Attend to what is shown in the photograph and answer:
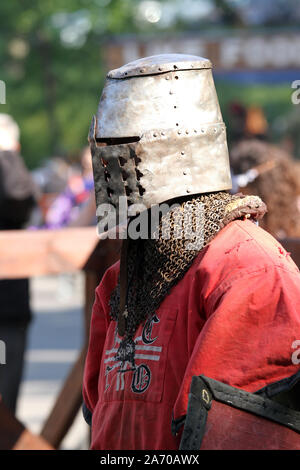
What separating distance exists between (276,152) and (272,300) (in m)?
3.32

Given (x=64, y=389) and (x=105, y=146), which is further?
(x=64, y=389)

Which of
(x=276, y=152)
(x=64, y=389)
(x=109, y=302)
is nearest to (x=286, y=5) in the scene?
(x=276, y=152)

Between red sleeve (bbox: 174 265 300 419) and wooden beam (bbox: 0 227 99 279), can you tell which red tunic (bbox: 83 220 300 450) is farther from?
wooden beam (bbox: 0 227 99 279)

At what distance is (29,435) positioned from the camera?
11.2 feet

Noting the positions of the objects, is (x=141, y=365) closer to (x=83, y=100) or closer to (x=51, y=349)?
(x=51, y=349)

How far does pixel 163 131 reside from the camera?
2326 millimetres

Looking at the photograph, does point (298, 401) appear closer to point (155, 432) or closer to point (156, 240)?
point (155, 432)

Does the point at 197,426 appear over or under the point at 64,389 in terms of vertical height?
over

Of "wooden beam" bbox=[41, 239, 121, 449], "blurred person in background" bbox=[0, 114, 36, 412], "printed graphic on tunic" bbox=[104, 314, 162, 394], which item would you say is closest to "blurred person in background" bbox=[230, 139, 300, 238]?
"wooden beam" bbox=[41, 239, 121, 449]

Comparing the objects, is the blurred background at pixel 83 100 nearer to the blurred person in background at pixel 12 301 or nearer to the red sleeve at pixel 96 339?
the blurred person in background at pixel 12 301

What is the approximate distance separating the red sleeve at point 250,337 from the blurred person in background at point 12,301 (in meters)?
3.13

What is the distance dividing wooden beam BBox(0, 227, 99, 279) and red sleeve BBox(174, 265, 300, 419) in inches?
83.9

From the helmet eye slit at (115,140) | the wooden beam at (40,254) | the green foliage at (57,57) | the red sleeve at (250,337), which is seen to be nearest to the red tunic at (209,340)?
the red sleeve at (250,337)

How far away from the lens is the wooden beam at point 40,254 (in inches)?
162
